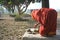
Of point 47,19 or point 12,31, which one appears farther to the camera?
point 12,31

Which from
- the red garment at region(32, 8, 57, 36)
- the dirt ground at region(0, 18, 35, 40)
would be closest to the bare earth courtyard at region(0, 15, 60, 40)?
the dirt ground at region(0, 18, 35, 40)

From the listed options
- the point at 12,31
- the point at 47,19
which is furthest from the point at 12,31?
the point at 47,19

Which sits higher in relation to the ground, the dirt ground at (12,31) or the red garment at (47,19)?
the red garment at (47,19)

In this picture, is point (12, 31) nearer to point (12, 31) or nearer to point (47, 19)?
point (12, 31)

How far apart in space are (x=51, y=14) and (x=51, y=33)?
0.36m

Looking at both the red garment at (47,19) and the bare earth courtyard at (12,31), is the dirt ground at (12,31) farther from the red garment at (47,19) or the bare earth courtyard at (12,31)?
the red garment at (47,19)

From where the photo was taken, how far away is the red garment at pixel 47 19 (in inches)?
135

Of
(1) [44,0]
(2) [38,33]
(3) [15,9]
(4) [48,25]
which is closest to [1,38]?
(2) [38,33]

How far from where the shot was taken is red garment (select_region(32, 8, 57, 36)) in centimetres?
344

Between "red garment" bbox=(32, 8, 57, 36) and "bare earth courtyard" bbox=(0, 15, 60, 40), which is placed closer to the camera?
"red garment" bbox=(32, 8, 57, 36)

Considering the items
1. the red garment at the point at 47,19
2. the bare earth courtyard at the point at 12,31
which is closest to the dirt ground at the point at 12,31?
the bare earth courtyard at the point at 12,31

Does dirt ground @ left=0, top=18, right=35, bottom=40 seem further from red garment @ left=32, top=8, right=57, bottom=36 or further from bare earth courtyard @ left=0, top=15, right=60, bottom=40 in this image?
red garment @ left=32, top=8, right=57, bottom=36

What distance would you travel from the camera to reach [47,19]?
11.2 ft

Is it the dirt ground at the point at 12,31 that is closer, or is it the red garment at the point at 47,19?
the red garment at the point at 47,19
